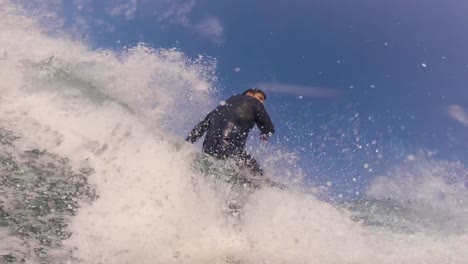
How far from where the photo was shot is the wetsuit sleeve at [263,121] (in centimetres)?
605

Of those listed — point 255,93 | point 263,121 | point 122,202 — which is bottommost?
point 122,202


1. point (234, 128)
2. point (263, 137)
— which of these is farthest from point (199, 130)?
point (263, 137)

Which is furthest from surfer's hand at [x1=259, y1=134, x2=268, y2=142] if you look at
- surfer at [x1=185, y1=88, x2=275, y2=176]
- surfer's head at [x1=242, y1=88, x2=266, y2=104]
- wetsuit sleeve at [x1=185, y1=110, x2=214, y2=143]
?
wetsuit sleeve at [x1=185, y1=110, x2=214, y2=143]

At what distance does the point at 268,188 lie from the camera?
5.57 metres

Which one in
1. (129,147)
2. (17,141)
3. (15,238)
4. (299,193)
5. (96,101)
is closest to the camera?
(15,238)

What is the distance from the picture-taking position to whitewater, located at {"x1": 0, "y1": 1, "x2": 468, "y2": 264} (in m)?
3.68

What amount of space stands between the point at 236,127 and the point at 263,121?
1.91 feet

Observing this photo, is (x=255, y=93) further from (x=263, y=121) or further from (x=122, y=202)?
(x=122, y=202)

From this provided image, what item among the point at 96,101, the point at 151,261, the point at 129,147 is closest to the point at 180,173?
the point at 129,147

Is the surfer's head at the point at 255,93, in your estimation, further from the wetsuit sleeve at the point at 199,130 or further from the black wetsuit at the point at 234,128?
the wetsuit sleeve at the point at 199,130

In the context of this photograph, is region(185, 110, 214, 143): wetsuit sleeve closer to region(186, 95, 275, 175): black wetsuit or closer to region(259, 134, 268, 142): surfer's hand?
region(186, 95, 275, 175): black wetsuit

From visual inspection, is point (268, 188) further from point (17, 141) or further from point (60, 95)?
point (60, 95)

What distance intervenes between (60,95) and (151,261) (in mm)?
4042

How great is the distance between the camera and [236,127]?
18.8 ft
